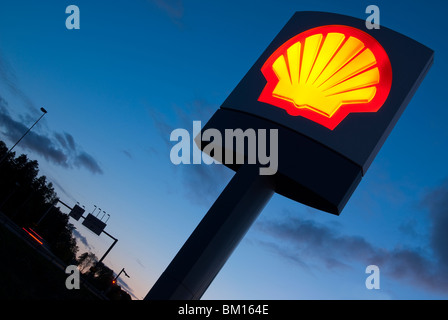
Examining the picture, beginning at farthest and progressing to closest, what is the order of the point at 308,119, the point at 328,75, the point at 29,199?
1. the point at 29,199
2. the point at 328,75
3. the point at 308,119

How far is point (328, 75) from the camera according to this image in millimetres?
10367

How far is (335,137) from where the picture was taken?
367 inches

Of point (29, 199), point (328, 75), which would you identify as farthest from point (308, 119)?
point (29, 199)

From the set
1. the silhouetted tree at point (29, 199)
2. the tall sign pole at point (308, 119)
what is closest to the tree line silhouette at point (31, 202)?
the silhouetted tree at point (29, 199)

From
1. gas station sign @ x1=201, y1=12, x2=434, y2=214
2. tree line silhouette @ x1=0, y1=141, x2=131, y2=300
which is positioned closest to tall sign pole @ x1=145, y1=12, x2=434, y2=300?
gas station sign @ x1=201, y1=12, x2=434, y2=214

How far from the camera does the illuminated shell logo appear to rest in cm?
981

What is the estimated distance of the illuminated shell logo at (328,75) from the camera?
32.2ft

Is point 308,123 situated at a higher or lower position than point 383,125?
lower

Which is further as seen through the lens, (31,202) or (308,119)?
(31,202)

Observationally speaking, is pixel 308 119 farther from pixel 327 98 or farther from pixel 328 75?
pixel 328 75
